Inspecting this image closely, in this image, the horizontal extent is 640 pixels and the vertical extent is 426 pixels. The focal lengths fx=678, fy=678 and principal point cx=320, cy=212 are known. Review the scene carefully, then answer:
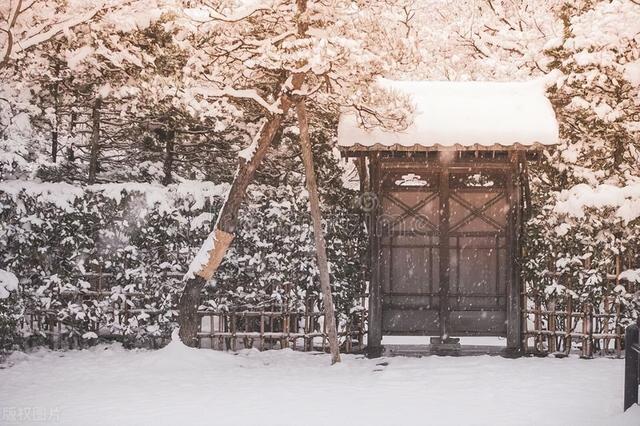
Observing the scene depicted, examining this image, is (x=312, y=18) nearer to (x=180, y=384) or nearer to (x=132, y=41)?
(x=132, y=41)

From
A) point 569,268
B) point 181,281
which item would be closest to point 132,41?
point 181,281

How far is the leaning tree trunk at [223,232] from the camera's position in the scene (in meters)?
9.91

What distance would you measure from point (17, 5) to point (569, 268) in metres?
8.19

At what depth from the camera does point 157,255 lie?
34.6ft

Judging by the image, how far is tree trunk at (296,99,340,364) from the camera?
9453 millimetres

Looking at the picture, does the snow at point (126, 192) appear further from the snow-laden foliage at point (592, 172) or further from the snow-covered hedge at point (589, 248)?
the snow-laden foliage at point (592, 172)

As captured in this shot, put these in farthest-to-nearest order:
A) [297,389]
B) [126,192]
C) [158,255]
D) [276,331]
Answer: [276,331]
[158,255]
[126,192]
[297,389]

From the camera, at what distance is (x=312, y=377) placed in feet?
29.2

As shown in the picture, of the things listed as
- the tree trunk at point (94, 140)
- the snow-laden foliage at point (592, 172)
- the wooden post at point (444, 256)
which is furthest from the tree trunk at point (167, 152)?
the snow-laden foliage at point (592, 172)

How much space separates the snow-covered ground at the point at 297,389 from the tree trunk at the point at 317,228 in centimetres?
52

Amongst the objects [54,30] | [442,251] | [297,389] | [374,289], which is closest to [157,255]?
[374,289]

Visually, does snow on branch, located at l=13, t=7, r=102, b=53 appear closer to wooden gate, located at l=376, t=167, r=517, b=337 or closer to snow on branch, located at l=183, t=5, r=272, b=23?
snow on branch, located at l=183, t=5, r=272, b=23

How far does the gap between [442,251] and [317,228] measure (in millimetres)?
2452

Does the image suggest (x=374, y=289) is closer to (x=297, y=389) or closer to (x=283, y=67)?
(x=297, y=389)
